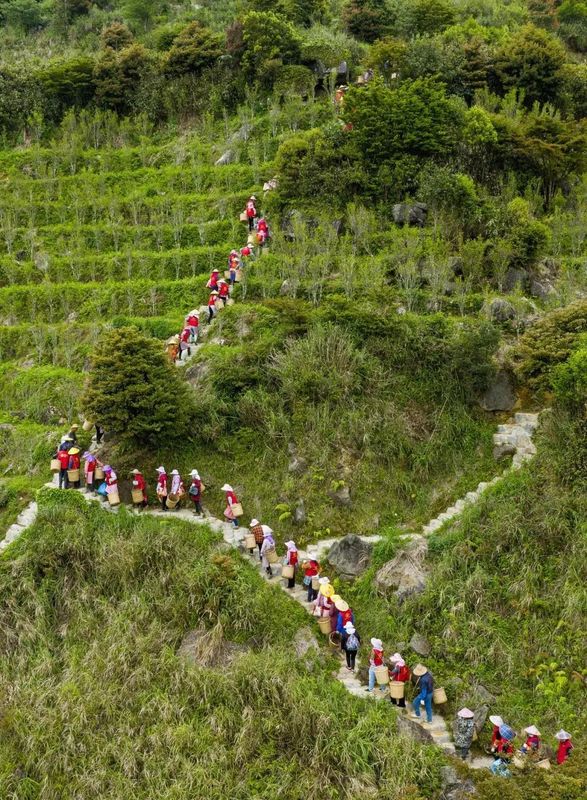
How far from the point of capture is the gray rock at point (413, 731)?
12125 mm

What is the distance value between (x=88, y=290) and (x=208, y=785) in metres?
17.5

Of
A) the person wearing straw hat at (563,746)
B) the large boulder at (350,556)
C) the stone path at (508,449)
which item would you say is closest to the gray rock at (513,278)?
the stone path at (508,449)

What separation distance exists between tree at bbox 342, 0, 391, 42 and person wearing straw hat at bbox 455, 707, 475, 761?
37302mm

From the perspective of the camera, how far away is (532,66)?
100.0ft

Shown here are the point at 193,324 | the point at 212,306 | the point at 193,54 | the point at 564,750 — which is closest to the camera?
the point at 564,750

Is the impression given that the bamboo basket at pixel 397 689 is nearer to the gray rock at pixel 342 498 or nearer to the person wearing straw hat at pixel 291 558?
the person wearing straw hat at pixel 291 558

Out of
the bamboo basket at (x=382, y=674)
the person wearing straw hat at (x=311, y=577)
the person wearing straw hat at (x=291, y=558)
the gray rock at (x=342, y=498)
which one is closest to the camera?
the bamboo basket at (x=382, y=674)

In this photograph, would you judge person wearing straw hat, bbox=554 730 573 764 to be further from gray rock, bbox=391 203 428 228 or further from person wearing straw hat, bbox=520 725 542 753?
gray rock, bbox=391 203 428 228

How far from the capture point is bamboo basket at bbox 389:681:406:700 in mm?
12711

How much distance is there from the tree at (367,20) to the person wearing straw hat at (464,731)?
3730cm

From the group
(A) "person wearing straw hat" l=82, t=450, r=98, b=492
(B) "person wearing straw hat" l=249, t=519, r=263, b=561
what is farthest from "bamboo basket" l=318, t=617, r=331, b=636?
(A) "person wearing straw hat" l=82, t=450, r=98, b=492

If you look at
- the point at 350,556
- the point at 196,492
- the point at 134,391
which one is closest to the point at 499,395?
the point at 350,556

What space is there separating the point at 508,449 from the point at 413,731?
784 cm

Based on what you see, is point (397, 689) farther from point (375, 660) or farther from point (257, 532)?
point (257, 532)
